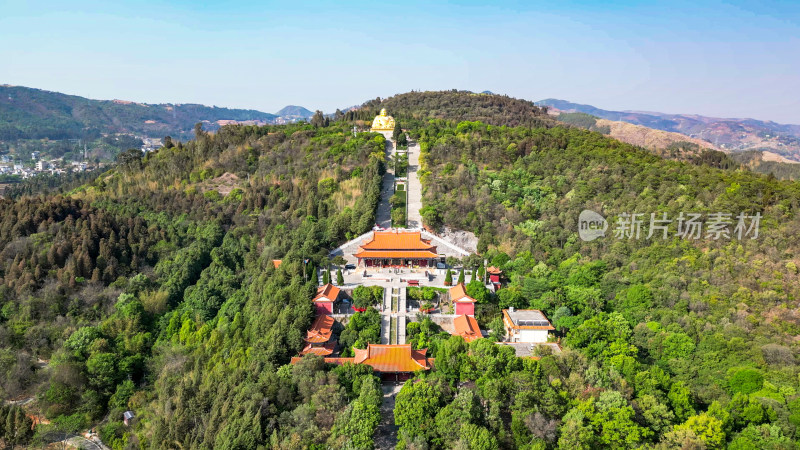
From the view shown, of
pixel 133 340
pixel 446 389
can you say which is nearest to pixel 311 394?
pixel 446 389

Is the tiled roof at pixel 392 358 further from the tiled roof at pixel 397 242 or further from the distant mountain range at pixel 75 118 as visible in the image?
the distant mountain range at pixel 75 118

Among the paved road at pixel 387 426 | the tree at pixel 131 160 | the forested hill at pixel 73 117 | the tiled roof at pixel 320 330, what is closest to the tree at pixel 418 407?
the paved road at pixel 387 426

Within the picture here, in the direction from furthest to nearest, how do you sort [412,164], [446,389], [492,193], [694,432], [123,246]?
[412,164], [492,193], [123,246], [446,389], [694,432]

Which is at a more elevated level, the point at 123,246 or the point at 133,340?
the point at 123,246

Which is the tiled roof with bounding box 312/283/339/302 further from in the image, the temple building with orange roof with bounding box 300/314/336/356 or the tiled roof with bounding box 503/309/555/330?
the tiled roof with bounding box 503/309/555/330

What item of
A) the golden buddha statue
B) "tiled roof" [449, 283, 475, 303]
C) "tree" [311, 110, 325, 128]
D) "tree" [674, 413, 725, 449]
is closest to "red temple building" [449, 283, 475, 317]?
"tiled roof" [449, 283, 475, 303]

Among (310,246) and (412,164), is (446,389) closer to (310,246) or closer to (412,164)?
(310,246)
